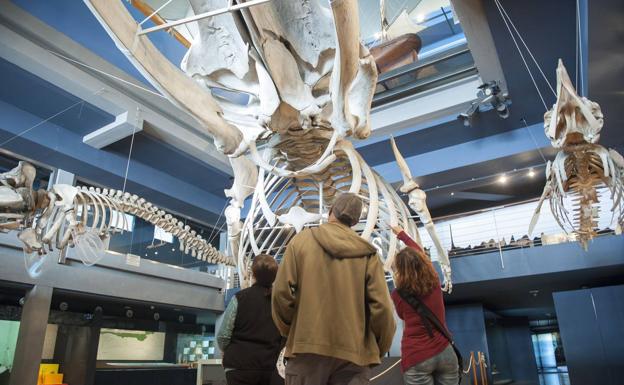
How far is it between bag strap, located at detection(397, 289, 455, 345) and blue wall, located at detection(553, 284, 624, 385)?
888 cm

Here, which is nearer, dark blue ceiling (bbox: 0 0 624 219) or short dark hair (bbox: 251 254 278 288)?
short dark hair (bbox: 251 254 278 288)

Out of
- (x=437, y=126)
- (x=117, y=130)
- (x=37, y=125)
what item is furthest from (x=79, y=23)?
(x=437, y=126)

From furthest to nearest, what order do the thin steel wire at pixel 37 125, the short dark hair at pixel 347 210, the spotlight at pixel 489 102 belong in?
1. the thin steel wire at pixel 37 125
2. the spotlight at pixel 489 102
3. the short dark hair at pixel 347 210

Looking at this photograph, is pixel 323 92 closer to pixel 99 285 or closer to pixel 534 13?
pixel 534 13

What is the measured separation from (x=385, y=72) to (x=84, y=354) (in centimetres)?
1095

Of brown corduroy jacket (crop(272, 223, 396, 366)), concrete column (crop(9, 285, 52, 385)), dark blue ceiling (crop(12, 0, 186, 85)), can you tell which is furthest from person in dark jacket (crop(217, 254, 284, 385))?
concrete column (crop(9, 285, 52, 385))

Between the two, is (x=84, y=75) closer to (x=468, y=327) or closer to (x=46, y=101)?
(x=46, y=101)

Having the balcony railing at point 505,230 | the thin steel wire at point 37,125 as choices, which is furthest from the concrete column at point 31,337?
the balcony railing at point 505,230

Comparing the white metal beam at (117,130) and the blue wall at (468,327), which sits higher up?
the white metal beam at (117,130)

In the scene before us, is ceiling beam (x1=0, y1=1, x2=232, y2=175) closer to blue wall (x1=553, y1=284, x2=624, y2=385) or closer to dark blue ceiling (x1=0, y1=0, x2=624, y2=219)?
dark blue ceiling (x1=0, y1=0, x2=624, y2=219)

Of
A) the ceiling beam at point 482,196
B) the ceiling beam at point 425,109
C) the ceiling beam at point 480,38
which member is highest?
the ceiling beam at point 425,109

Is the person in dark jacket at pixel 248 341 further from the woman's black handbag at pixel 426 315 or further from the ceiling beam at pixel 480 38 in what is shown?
the ceiling beam at pixel 480 38

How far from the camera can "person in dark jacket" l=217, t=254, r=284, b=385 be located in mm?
2307

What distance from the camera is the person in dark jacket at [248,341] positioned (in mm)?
2307
